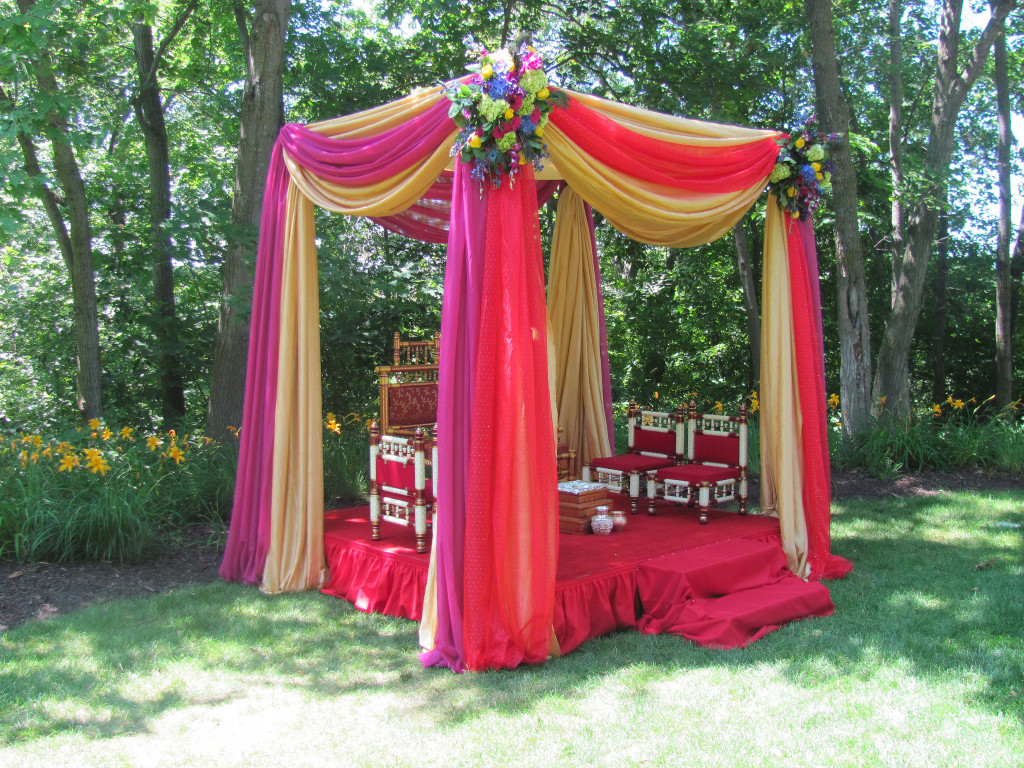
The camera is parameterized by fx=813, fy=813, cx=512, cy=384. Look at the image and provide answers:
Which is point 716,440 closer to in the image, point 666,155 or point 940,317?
point 666,155

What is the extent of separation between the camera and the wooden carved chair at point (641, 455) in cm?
614

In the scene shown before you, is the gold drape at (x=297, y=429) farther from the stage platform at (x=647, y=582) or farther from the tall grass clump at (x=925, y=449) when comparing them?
the tall grass clump at (x=925, y=449)

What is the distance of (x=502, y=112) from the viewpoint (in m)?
3.86

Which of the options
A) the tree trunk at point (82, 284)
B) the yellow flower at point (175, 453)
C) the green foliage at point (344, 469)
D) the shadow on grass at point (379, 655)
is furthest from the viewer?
the tree trunk at point (82, 284)

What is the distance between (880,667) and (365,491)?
4536 mm

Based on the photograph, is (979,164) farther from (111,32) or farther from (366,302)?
(111,32)

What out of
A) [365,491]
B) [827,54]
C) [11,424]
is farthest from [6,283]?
[827,54]

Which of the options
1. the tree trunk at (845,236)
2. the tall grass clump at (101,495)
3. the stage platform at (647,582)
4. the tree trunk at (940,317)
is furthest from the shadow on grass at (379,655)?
the tree trunk at (940,317)

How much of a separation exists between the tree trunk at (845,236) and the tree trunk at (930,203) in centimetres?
77

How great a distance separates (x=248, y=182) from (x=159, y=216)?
3379 mm

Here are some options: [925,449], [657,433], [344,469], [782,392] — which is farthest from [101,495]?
[925,449]

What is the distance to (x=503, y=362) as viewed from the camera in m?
4.02

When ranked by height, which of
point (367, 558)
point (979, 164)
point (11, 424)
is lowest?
point (367, 558)

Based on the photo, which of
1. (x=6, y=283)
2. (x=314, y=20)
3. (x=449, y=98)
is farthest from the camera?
(x=6, y=283)
